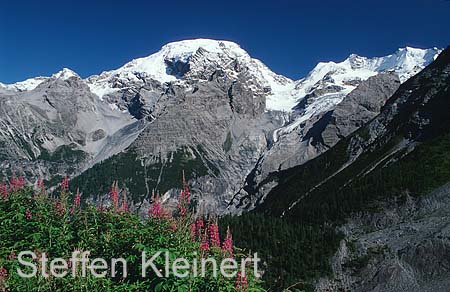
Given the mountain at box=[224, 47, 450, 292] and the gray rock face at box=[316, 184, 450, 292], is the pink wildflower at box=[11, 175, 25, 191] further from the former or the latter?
the gray rock face at box=[316, 184, 450, 292]

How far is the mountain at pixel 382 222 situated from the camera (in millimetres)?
90750

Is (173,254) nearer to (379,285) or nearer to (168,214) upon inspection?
(168,214)

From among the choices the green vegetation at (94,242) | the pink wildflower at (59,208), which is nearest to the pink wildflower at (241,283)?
the green vegetation at (94,242)

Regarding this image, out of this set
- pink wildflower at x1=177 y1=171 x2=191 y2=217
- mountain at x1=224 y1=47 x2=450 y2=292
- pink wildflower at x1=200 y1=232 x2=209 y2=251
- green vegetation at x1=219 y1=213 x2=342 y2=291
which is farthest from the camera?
green vegetation at x1=219 y1=213 x2=342 y2=291

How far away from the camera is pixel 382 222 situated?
122m

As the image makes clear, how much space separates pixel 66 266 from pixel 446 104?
185367mm

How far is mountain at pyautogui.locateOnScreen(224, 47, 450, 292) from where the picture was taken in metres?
90.8

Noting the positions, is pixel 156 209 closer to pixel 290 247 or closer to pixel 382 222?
pixel 290 247

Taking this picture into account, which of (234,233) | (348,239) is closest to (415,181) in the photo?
(348,239)

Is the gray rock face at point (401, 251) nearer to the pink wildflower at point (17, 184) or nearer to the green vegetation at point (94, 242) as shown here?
the green vegetation at point (94, 242)

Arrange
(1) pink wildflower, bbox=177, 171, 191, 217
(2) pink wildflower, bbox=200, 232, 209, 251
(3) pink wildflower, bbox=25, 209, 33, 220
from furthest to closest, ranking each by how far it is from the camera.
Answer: (3) pink wildflower, bbox=25, 209, 33, 220
(1) pink wildflower, bbox=177, 171, 191, 217
(2) pink wildflower, bbox=200, 232, 209, 251

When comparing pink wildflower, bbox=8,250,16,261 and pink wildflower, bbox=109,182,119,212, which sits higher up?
pink wildflower, bbox=109,182,119,212

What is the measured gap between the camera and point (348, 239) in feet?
364

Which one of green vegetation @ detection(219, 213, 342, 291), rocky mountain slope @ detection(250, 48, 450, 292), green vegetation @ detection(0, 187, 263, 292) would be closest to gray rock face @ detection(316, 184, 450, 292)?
rocky mountain slope @ detection(250, 48, 450, 292)
